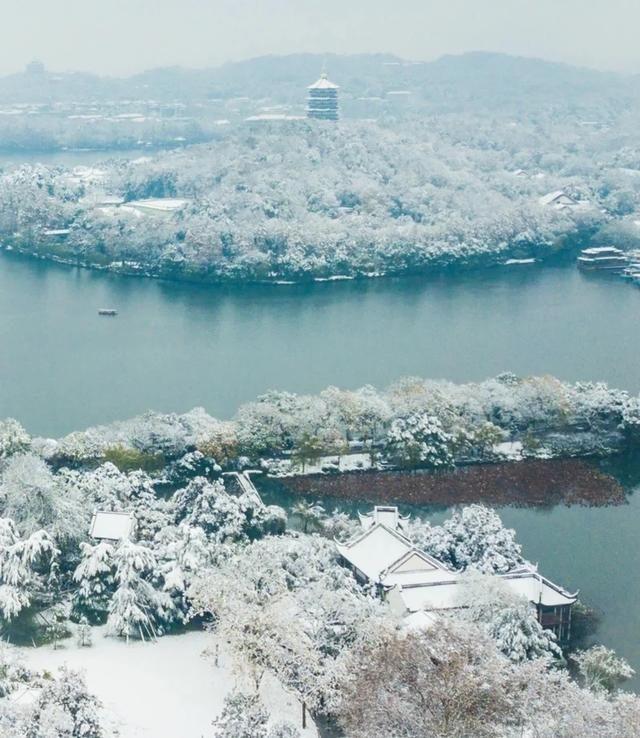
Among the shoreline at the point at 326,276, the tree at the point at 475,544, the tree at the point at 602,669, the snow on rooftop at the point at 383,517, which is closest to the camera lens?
the tree at the point at 602,669

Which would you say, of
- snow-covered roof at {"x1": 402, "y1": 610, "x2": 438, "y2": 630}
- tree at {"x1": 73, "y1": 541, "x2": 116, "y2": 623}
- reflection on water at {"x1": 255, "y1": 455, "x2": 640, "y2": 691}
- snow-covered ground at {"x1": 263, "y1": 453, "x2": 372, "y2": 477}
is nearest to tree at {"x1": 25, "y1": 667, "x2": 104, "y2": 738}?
tree at {"x1": 73, "y1": 541, "x2": 116, "y2": 623}

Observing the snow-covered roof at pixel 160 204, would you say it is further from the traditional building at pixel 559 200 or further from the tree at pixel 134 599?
the tree at pixel 134 599

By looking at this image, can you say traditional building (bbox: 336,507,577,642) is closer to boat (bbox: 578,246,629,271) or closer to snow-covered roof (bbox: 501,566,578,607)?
snow-covered roof (bbox: 501,566,578,607)

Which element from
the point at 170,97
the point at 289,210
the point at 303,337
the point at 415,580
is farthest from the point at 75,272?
the point at 170,97

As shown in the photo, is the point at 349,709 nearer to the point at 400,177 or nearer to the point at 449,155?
the point at 400,177

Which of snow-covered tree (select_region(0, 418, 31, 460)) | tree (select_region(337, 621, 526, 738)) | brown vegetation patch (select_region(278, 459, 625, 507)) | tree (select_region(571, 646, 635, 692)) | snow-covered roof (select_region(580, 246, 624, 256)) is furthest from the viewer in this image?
snow-covered roof (select_region(580, 246, 624, 256))

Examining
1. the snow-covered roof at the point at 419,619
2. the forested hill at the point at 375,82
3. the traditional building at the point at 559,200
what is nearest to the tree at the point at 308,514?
the snow-covered roof at the point at 419,619

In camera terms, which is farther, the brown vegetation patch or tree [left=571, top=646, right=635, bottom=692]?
the brown vegetation patch
